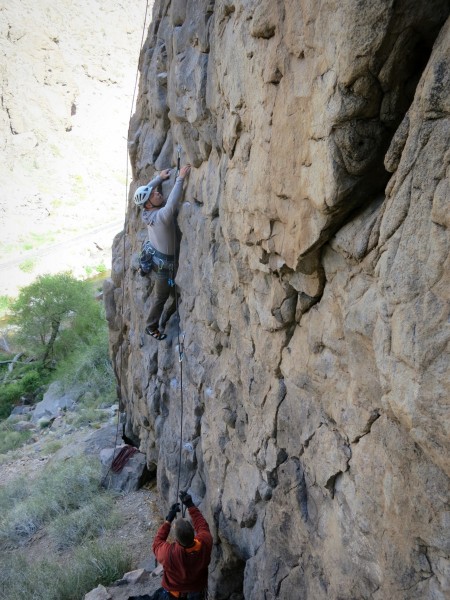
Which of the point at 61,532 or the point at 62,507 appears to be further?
the point at 62,507

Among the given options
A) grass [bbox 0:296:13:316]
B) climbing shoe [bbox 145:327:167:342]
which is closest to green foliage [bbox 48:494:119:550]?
climbing shoe [bbox 145:327:167:342]

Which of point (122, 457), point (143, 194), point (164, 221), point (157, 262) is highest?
point (143, 194)

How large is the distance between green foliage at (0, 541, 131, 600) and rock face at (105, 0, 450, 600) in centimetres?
184

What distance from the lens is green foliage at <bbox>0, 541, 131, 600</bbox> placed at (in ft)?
22.1

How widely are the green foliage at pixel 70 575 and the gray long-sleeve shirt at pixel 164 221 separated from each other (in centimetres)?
430

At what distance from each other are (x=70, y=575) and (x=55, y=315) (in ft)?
59.9

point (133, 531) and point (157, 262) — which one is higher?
point (157, 262)

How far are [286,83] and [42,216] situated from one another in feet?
127

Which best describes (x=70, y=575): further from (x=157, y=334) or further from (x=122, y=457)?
(x=157, y=334)

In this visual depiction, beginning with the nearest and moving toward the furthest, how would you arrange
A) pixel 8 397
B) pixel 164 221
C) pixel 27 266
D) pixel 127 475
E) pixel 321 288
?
pixel 321 288, pixel 164 221, pixel 127 475, pixel 8 397, pixel 27 266

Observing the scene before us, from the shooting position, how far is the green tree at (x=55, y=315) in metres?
23.9

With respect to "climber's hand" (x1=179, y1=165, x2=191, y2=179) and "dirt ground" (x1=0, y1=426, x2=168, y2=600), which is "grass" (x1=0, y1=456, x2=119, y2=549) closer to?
"dirt ground" (x1=0, y1=426, x2=168, y2=600)

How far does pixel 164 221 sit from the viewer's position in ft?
23.9

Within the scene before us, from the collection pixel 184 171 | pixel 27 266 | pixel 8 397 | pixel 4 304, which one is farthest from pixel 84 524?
pixel 27 266
